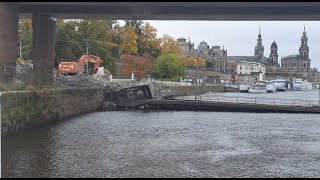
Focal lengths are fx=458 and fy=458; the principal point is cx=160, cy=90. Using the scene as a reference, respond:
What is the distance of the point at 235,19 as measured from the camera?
36.9 meters

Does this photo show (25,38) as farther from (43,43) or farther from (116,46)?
(43,43)

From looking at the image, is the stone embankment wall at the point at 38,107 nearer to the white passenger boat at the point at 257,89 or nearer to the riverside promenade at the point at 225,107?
the riverside promenade at the point at 225,107

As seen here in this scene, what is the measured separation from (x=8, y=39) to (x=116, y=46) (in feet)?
179

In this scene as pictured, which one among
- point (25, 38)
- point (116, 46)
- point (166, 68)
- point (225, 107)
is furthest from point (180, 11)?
point (166, 68)

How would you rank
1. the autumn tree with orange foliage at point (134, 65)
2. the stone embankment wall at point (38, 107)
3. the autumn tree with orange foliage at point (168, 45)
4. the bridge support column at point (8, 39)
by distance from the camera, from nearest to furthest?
the stone embankment wall at point (38, 107), the bridge support column at point (8, 39), the autumn tree with orange foliage at point (134, 65), the autumn tree with orange foliage at point (168, 45)

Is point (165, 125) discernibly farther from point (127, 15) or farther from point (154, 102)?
point (154, 102)

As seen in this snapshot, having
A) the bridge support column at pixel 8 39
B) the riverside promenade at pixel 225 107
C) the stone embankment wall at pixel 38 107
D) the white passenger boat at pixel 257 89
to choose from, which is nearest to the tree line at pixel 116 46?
the riverside promenade at pixel 225 107

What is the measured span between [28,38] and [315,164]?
204 ft

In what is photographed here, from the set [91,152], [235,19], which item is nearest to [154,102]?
[235,19]

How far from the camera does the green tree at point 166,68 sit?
94.5 meters

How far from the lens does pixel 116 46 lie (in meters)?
87.1

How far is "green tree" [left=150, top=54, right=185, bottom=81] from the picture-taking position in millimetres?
94500

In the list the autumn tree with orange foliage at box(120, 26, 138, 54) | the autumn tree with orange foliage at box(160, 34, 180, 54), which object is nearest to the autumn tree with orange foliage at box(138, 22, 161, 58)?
the autumn tree with orange foliage at box(160, 34, 180, 54)

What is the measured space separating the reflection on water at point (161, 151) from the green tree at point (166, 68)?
58.9 metres
